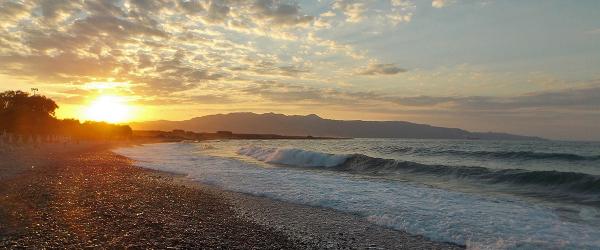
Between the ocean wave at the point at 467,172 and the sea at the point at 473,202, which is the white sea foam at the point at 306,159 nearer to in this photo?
the ocean wave at the point at 467,172

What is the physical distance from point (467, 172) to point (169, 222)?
25.1 meters

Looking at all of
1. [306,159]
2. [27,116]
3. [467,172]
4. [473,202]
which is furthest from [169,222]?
[27,116]

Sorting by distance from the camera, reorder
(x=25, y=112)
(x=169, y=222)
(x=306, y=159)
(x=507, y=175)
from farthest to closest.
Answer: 1. (x=25, y=112)
2. (x=306, y=159)
3. (x=507, y=175)
4. (x=169, y=222)

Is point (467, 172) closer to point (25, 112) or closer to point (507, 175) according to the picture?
point (507, 175)

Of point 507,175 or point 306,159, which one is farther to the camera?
point 306,159

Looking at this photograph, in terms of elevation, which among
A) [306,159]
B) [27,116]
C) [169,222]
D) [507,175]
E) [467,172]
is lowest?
[306,159]

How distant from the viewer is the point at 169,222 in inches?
481

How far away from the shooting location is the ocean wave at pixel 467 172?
2398 cm

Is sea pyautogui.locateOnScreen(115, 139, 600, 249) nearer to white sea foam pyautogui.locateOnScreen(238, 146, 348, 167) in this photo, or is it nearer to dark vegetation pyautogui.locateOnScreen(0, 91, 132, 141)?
white sea foam pyautogui.locateOnScreen(238, 146, 348, 167)

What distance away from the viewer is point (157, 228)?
37.3ft

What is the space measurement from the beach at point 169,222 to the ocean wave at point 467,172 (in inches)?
658

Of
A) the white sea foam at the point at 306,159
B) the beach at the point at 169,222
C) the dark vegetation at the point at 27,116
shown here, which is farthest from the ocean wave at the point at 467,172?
the dark vegetation at the point at 27,116

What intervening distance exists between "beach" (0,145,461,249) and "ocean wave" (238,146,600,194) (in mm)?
16722

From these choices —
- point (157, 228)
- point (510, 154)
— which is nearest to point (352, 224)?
point (157, 228)
